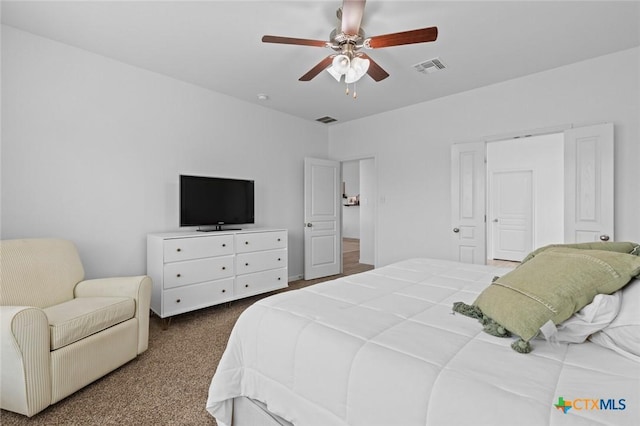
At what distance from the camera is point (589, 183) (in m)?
3.00

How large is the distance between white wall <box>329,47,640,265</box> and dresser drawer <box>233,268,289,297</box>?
1.67 m

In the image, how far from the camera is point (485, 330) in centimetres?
117

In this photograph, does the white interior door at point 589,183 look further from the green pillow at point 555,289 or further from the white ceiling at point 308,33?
the green pillow at point 555,289

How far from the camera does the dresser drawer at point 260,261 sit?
358 cm

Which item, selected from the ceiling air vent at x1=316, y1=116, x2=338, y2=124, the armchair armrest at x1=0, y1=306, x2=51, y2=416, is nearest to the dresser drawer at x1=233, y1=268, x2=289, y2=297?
the armchair armrest at x1=0, y1=306, x2=51, y2=416

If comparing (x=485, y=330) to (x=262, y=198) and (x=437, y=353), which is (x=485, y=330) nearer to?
(x=437, y=353)

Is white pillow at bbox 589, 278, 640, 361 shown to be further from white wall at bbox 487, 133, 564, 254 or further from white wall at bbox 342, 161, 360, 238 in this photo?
white wall at bbox 342, 161, 360, 238

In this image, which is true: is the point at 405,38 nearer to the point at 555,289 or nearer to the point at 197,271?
the point at 555,289

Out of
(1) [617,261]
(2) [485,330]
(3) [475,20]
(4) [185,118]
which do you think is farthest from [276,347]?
(4) [185,118]

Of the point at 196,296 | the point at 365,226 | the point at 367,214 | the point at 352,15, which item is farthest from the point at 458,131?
the point at 196,296

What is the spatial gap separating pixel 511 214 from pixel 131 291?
271 inches

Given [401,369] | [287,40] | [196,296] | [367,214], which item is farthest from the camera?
[367,214]

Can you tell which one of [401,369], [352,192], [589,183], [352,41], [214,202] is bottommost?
[401,369]

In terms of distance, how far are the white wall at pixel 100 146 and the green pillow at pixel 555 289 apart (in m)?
3.35
